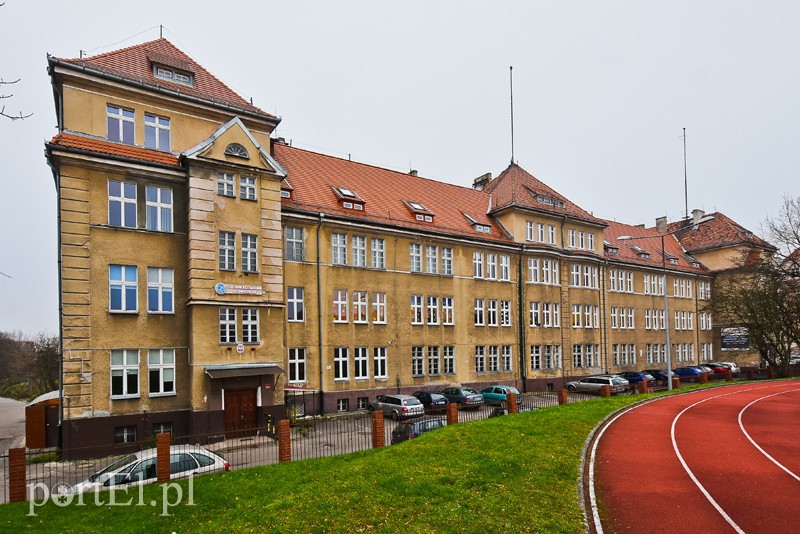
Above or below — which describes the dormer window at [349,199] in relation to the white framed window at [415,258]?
above

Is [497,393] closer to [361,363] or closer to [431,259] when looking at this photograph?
[361,363]

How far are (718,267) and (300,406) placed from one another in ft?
163

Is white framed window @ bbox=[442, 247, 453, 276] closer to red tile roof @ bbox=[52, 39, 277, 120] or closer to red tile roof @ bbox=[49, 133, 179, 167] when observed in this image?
red tile roof @ bbox=[52, 39, 277, 120]

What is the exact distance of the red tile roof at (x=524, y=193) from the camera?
39769 mm

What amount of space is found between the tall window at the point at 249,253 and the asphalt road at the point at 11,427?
14091 millimetres

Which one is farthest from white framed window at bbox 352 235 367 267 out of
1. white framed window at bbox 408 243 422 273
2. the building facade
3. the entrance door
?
the entrance door

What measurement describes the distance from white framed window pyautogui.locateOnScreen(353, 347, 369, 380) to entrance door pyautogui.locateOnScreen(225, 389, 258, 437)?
282 inches

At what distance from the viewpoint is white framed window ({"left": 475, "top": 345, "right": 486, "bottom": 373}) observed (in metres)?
35.2

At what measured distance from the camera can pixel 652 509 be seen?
1148 centimetres

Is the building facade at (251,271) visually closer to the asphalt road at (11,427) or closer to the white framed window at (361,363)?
the white framed window at (361,363)

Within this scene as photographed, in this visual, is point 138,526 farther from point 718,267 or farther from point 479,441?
point 718,267

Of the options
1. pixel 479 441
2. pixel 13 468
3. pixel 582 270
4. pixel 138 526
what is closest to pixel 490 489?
pixel 479 441

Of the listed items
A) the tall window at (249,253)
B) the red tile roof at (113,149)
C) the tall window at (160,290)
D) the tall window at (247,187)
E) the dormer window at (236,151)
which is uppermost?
the dormer window at (236,151)

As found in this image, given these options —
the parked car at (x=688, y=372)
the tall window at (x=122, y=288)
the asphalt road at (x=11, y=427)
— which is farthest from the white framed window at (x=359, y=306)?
the parked car at (x=688, y=372)
